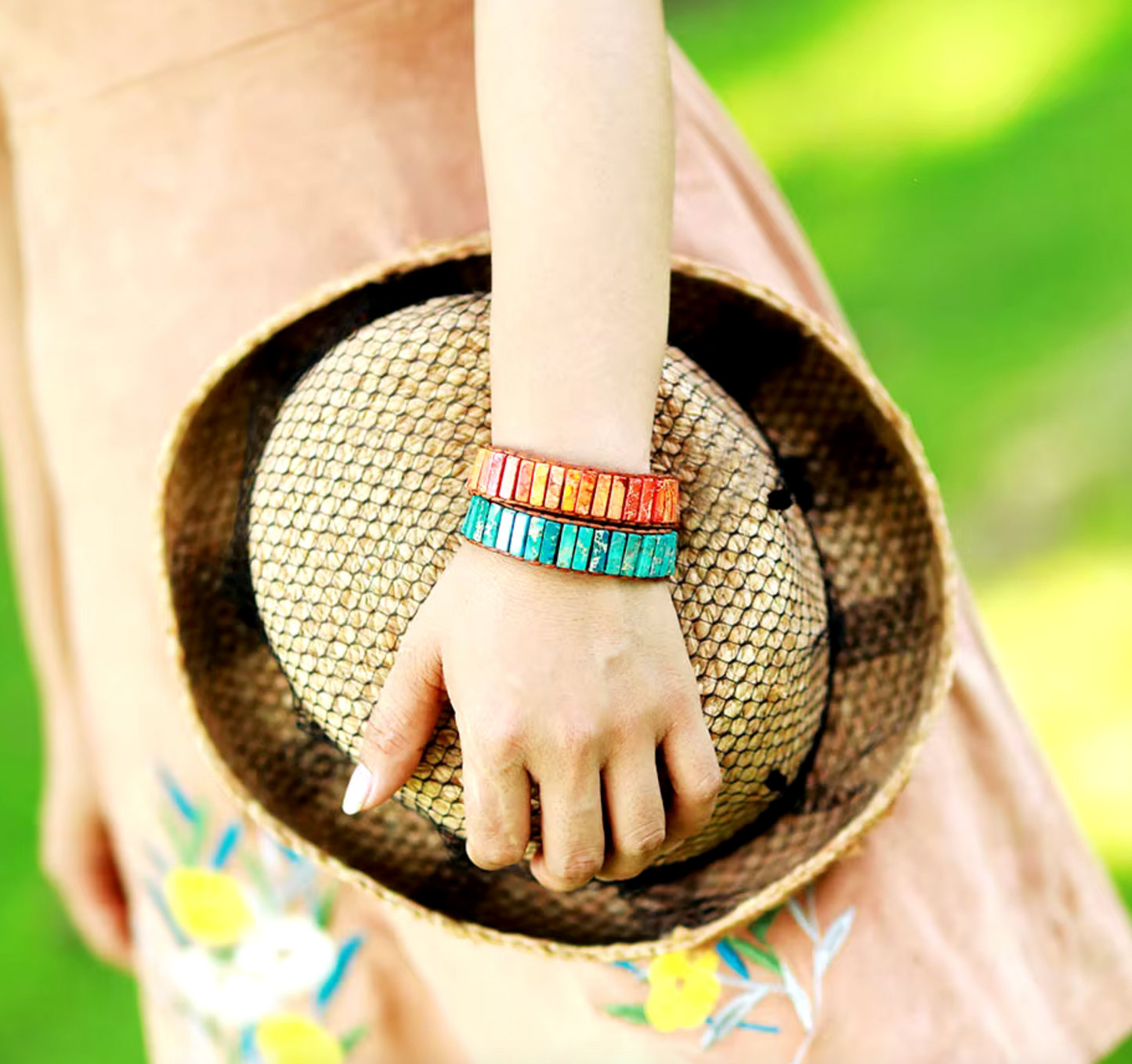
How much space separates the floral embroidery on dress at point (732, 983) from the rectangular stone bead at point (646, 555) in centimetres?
25

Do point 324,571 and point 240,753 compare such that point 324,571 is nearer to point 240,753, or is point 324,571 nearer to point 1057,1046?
point 240,753

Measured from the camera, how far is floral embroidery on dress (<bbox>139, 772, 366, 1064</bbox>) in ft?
2.61

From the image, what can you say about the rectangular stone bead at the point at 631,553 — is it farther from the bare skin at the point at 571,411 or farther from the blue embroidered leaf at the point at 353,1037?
the blue embroidered leaf at the point at 353,1037

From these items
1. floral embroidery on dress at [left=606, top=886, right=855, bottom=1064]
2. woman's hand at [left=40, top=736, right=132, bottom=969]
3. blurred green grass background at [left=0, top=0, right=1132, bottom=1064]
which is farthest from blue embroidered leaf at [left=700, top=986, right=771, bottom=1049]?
blurred green grass background at [left=0, top=0, right=1132, bottom=1064]

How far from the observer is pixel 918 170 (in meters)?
2.70

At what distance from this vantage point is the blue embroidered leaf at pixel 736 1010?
2.14 feet

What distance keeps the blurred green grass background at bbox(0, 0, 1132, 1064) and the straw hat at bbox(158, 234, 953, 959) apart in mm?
1003

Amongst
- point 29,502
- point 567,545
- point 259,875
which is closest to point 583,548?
point 567,545

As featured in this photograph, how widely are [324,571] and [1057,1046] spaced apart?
509 mm

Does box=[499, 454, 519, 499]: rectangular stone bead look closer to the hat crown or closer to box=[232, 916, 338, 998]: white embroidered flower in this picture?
the hat crown

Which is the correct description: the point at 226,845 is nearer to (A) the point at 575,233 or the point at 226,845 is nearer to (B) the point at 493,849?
(B) the point at 493,849

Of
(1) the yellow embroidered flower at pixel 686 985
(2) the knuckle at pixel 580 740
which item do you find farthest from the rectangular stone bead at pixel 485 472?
(1) the yellow embroidered flower at pixel 686 985

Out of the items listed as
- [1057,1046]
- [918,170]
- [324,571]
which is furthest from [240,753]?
[918,170]

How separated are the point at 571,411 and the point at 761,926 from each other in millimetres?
321
